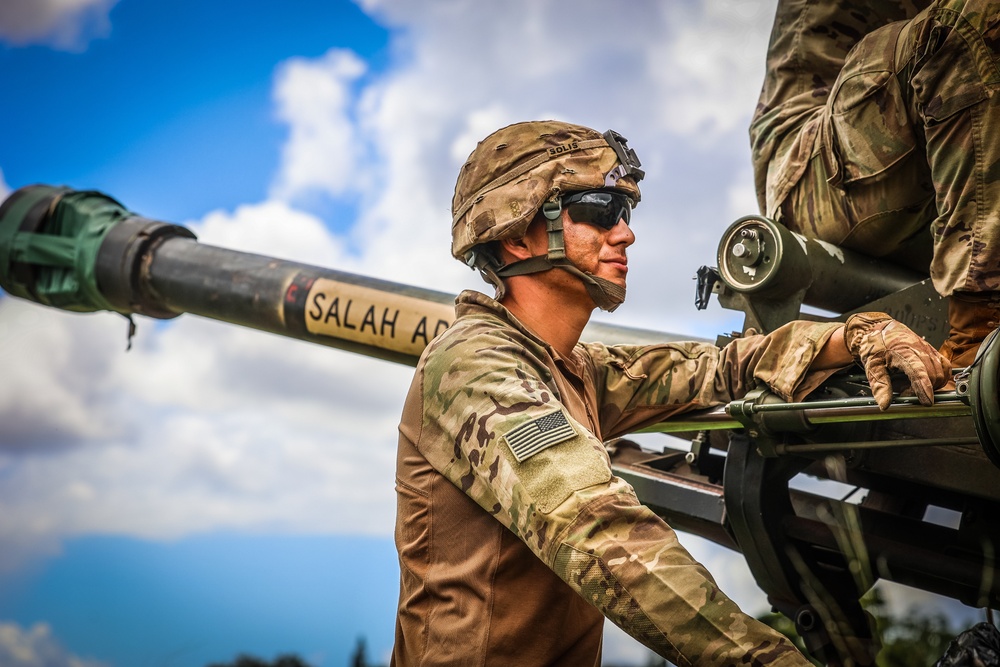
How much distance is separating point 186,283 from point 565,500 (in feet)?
15.2

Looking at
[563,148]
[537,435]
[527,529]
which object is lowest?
[527,529]

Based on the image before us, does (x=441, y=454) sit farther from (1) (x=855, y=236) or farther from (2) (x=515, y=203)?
(1) (x=855, y=236)

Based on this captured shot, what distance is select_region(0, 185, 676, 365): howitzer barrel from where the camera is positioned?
5809mm

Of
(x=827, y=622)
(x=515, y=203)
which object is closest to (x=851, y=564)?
(x=827, y=622)

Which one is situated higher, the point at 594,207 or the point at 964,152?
the point at 964,152

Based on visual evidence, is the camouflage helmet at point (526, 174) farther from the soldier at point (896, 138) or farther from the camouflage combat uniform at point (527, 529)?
the soldier at point (896, 138)

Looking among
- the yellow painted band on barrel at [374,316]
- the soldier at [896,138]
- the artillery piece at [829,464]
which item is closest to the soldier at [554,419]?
the artillery piece at [829,464]

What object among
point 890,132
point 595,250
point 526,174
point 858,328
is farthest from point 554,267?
point 890,132

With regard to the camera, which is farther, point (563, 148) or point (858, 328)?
point (563, 148)

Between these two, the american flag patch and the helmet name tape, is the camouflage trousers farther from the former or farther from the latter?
the american flag patch

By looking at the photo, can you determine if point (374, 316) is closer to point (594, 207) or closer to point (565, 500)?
point (594, 207)

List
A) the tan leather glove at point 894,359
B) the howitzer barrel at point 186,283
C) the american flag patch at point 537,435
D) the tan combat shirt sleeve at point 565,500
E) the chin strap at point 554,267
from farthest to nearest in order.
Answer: the howitzer barrel at point 186,283, the chin strap at point 554,267, the tan leather glove at point 894,359, the american flag patch at point 537,435, the tan combat shirt sleeve at point 565,500

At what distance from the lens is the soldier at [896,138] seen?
3162mm

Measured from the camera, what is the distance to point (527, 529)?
2648 mm
